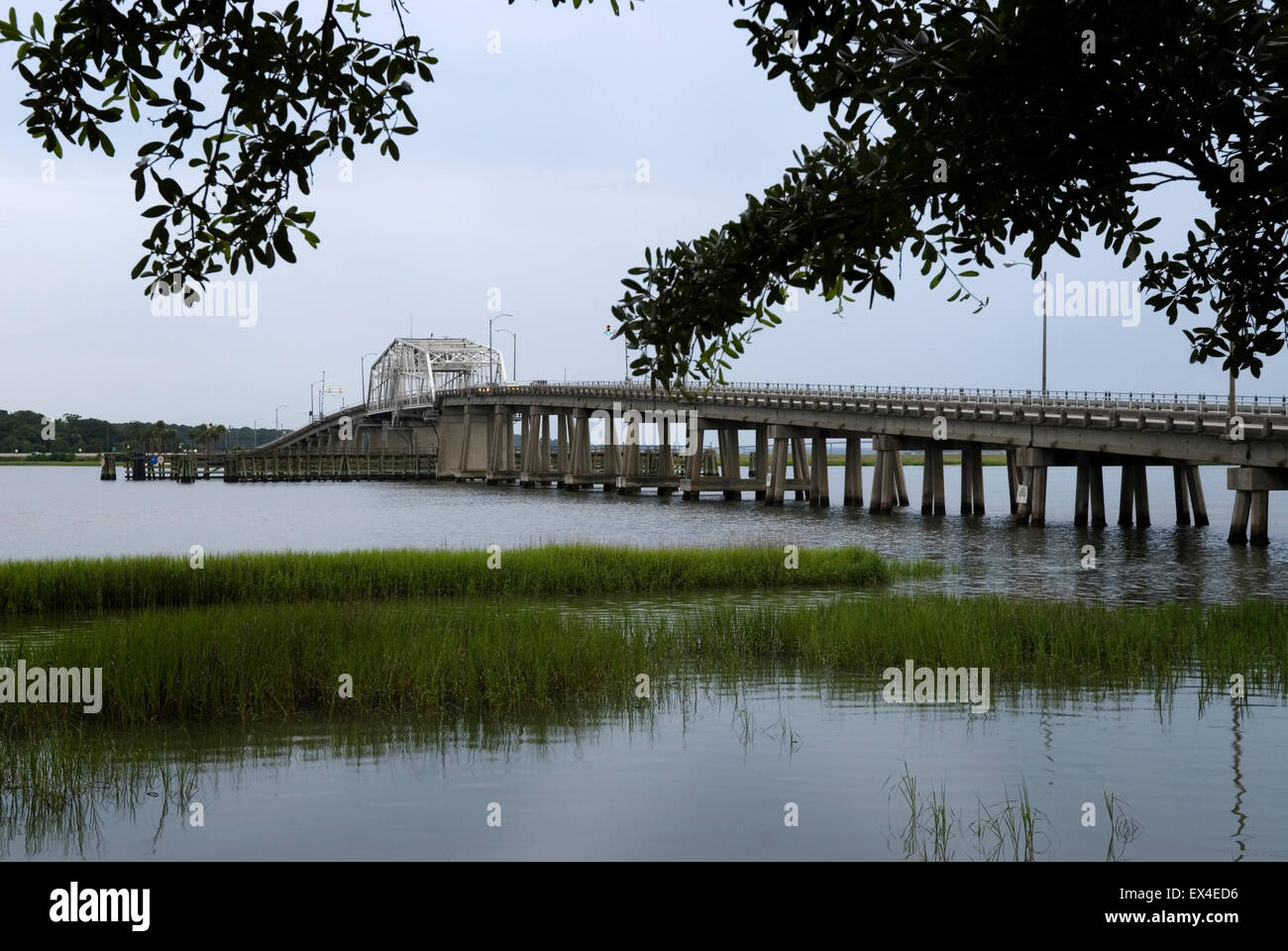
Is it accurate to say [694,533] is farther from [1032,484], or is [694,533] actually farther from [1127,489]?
[1127,489]

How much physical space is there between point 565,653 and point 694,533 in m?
36.9

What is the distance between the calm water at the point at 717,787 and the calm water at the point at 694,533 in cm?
1687

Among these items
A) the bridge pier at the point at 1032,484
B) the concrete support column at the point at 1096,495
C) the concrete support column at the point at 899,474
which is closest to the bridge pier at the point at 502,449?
the concrete support column at the point at 899,474

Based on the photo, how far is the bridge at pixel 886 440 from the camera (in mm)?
49219

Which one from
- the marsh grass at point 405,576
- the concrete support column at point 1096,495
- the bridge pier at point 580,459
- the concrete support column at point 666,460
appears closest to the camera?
the marsh grass at point 405,576

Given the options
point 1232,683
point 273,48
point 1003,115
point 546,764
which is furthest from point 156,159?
A: point 1232,683

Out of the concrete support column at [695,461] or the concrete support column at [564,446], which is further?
the concrete support column at [564,446]

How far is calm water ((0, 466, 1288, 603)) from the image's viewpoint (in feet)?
116

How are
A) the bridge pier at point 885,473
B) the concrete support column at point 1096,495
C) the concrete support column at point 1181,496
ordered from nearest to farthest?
the concrete support column at point 1181,496 → the concrete support column at point 1096,495 → the bridge pier at point 885,473

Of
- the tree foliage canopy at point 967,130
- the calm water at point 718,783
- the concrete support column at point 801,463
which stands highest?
the tree foliage canopy at point 967,130

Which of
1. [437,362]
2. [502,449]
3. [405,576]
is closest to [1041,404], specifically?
[405,576]

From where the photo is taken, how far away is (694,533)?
5316 centimetres

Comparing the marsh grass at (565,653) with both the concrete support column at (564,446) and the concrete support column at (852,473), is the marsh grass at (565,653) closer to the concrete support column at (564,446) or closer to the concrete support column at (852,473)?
the concrete support column at (852,473)
